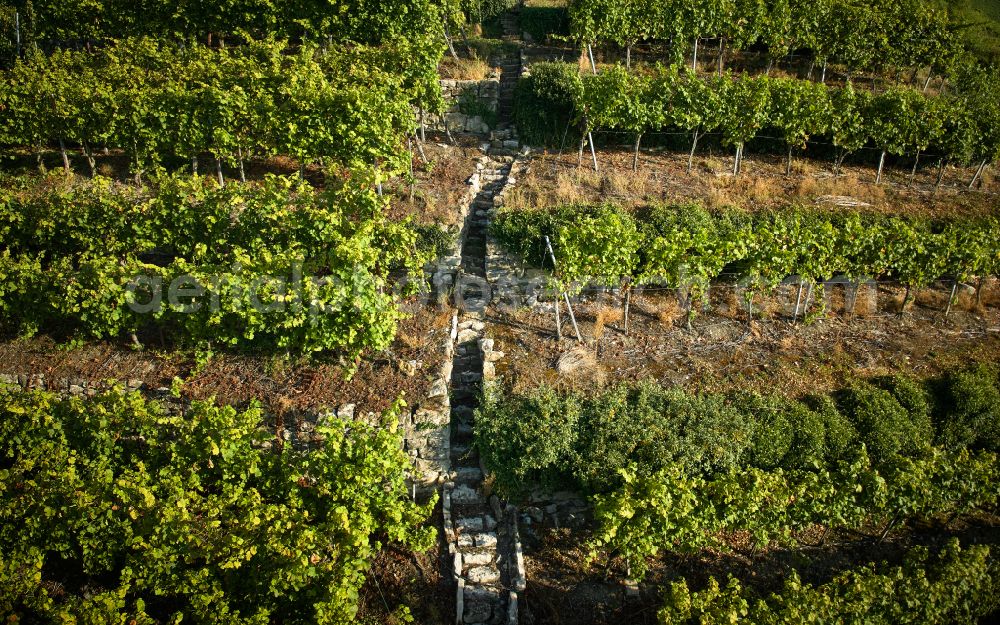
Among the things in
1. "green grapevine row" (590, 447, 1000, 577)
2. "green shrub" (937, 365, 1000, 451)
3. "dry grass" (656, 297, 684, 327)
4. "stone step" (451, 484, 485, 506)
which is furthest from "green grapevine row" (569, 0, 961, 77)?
"stone step" (451, 484, 485, 506)

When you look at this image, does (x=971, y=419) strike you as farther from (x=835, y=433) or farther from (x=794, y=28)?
(x=794, y=28)

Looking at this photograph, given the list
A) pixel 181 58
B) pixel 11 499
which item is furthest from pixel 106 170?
pixel 11 499

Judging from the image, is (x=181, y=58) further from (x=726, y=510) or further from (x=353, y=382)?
(x=726, y=510)

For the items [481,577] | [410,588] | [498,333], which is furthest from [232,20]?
[481,577]

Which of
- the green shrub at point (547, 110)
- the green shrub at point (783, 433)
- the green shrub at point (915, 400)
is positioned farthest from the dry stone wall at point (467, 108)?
the green shrub at point (915, 400)

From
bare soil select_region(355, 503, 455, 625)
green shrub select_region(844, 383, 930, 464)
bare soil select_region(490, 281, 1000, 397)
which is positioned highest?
bare soil select_region(490, 281, 1000, 397)

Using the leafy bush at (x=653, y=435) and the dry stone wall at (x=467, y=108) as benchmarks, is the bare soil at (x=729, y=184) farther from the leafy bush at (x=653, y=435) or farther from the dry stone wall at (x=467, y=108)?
the leafy bush at (x=653, y=435)

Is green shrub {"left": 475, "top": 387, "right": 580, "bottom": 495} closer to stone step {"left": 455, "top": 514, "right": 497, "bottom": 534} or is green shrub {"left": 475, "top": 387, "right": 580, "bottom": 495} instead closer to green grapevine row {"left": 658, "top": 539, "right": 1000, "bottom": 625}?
stone step {"left": 455, "top": 514, "right": 497, "bottom": 534}
